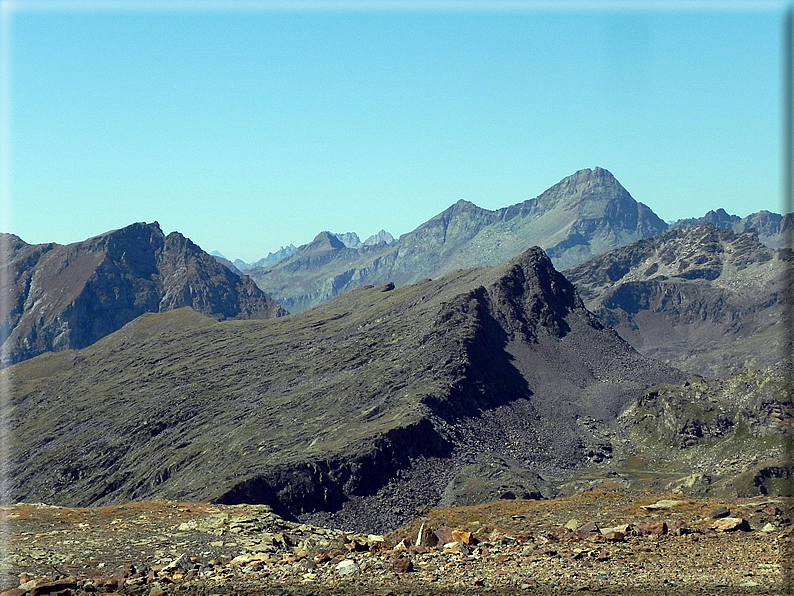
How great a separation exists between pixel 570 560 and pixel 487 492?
12769 cm

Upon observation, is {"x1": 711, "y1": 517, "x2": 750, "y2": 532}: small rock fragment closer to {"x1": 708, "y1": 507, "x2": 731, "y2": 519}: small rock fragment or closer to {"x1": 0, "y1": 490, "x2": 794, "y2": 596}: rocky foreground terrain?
{"x1": 0, "y1": 490, "x2": 794, "y2": 596}: rocky foreground terrain

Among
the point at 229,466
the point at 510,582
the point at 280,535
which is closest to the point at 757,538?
the point at 510,582

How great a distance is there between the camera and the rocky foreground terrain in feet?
119

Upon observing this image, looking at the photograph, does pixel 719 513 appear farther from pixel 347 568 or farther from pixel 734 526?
pixel 347 568

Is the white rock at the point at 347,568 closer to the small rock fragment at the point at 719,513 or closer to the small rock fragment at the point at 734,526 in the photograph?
the small rock fragment at the point at 734,526

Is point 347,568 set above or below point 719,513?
below

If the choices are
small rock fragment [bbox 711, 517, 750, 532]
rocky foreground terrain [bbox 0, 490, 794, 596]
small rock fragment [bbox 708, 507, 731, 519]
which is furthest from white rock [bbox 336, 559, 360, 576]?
small rock fragment [bbox 708, 507, 731, 519]

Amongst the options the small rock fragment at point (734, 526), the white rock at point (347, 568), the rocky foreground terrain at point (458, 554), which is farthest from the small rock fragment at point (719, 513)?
the white rock at point (347, 568)

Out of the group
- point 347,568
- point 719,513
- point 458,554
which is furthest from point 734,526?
point 347,568

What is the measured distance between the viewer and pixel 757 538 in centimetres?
4072

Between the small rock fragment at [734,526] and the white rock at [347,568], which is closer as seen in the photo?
the white rock at [347,568]

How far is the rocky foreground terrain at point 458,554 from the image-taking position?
36.4 m

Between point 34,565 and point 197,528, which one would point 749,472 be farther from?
point 34,565

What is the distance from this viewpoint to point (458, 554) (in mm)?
41031
